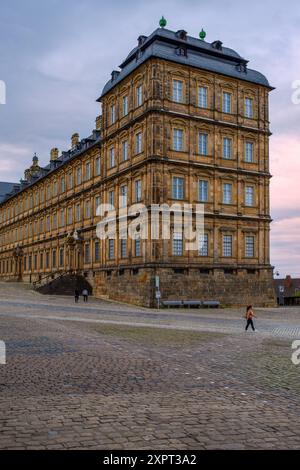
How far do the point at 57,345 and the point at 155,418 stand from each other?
8063mm

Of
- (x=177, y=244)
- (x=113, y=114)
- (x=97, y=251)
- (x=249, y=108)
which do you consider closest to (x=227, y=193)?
(x=177, y=244)

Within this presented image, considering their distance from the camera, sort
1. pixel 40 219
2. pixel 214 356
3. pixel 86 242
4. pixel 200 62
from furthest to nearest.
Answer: pixel 40 219
pixel 86 242
pixel 200 62
pixel 214 356

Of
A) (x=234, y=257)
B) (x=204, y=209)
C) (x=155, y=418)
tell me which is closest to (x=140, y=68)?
(x=204, y=209)

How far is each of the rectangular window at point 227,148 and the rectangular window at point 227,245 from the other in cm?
644

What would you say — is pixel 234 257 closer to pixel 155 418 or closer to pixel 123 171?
pixel 123 171

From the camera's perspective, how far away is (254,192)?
4388 cm

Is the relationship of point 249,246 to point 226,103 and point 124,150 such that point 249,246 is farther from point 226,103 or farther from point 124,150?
point 124,150

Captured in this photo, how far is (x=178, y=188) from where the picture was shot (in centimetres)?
3972

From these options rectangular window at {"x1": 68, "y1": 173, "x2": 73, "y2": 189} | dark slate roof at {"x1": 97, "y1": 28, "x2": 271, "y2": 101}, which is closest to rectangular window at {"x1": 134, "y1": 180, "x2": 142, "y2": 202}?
dark slate roof at {"x1": 97, "y1": 28, "x2": 271, "y2": 101}

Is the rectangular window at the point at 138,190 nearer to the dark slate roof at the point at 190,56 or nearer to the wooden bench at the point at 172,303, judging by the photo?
the wooden bench at the point at 172,303

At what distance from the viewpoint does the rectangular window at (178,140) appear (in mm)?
39969

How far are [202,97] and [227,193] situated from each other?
25.6 ft

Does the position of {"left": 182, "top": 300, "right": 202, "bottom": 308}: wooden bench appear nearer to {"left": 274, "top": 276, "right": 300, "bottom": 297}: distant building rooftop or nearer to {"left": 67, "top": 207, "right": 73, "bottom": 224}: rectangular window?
{"left": 67, "top": 207, "right": 73, "bottom": 224}: rectangular window

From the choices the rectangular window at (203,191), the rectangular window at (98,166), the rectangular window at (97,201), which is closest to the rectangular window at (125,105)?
the rectangular window at (98,166)
